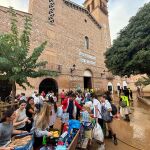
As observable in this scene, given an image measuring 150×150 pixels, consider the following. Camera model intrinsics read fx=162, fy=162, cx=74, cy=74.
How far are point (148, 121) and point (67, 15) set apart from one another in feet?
57.7

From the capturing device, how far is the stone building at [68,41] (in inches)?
701

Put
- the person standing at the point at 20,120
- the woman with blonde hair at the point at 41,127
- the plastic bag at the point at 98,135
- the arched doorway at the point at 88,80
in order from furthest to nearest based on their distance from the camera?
the arched doorway at the point at 88,80, the plastic bag at the point at 98,135, the person standing at the point at 20,120, the woman with blonde hair at the point at 41,127

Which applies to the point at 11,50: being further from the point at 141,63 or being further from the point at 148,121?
the point at 141,63

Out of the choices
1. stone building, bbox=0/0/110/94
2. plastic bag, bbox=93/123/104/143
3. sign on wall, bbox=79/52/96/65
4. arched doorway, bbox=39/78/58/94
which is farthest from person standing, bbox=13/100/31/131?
sign on wall, bbox=79/52/96/65

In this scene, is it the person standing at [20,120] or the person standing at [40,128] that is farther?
the person standing at [20,120]

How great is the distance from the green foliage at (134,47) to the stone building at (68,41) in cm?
616

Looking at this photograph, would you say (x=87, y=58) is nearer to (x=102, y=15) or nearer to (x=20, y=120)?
(x=102, y=15)

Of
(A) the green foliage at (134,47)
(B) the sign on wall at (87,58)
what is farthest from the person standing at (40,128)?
(B) the sign on wall at (87,58)

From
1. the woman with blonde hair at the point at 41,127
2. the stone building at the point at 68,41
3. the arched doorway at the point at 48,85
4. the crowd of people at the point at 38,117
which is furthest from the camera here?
the stone building at the point at 68,41

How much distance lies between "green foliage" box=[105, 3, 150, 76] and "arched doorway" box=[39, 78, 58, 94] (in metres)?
6.76

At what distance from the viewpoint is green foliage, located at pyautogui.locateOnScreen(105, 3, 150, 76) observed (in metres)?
12.5

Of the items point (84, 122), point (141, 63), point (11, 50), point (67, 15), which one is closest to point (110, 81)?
point (67, 15)

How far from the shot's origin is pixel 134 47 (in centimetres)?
1323

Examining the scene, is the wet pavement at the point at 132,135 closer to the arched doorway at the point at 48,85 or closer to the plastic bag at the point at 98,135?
the plastic bag at the point at 98,135
